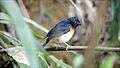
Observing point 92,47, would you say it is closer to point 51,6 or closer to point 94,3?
point 94,3

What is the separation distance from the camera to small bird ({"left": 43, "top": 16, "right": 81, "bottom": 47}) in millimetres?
1799

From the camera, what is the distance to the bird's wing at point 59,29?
1797mm

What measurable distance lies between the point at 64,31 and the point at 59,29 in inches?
2.2

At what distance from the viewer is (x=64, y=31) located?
189cm

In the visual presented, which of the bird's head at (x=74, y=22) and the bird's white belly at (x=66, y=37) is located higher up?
the bird's head at (x=74, y=22)

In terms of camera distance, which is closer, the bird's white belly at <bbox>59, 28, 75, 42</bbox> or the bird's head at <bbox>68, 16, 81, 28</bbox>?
the bird's white belly at <bbox>59, 28, 75, 42</bbox>

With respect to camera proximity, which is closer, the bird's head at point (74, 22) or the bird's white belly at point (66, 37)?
the bird's white belly at point (66, 37)

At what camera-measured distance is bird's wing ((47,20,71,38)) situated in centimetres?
180

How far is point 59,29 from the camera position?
1.84 m

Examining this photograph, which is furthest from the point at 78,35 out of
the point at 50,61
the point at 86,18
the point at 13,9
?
the point at 13,9

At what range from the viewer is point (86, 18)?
12.0ft

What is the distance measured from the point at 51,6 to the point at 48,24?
22cm

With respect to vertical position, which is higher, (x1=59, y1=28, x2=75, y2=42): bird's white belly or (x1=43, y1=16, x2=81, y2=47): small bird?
(x1=43, y1=16, x2=81, y2=47): small bird

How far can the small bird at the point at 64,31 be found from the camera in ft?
5.90
